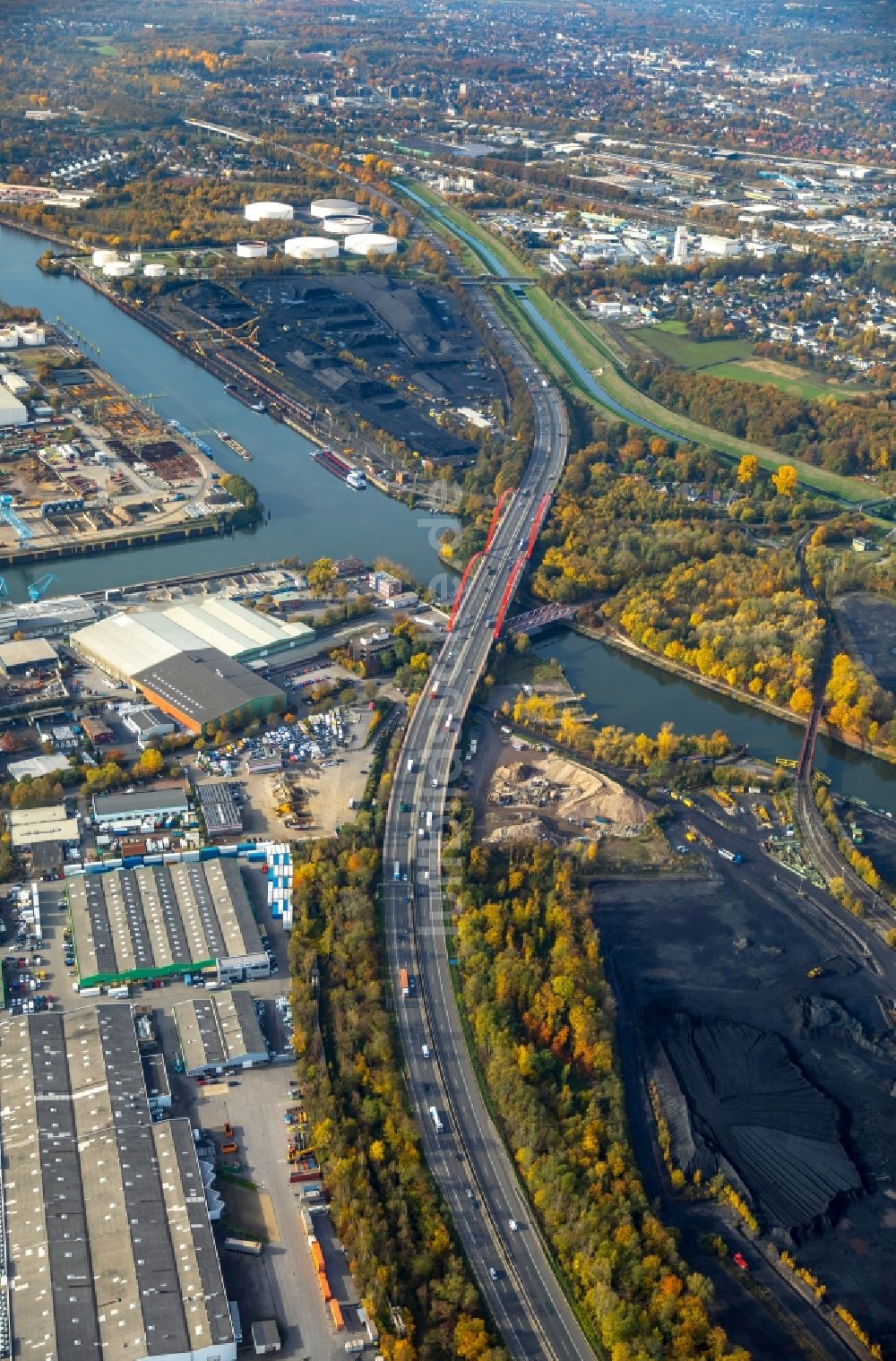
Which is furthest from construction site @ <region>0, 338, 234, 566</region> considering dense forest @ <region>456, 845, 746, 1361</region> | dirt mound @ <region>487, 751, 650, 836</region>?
dense forest @ <region>456, 845, 746, 1361</region>

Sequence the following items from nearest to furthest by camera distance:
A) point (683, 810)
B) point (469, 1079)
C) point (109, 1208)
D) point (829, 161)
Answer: point (109, 1208) → point (469, 1079) → point (683, 810) → point (829, 161)

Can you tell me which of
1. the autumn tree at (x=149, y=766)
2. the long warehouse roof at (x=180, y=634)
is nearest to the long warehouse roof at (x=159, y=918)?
the autumn tree at (x=149, y=766)

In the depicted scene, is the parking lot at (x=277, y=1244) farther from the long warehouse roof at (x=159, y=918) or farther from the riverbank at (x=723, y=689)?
the riverbank at (x=723, y=689)

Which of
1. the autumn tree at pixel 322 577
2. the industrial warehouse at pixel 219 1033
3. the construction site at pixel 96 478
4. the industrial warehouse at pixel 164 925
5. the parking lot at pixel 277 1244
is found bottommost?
the parking lot at pixel 277 1244

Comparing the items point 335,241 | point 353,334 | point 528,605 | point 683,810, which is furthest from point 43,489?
point 335,241

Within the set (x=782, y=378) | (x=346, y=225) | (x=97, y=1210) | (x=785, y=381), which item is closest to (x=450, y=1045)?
(x=97, y=1210)

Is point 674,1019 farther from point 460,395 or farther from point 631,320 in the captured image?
point 631,320

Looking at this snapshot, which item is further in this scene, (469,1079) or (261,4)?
(261,4)
